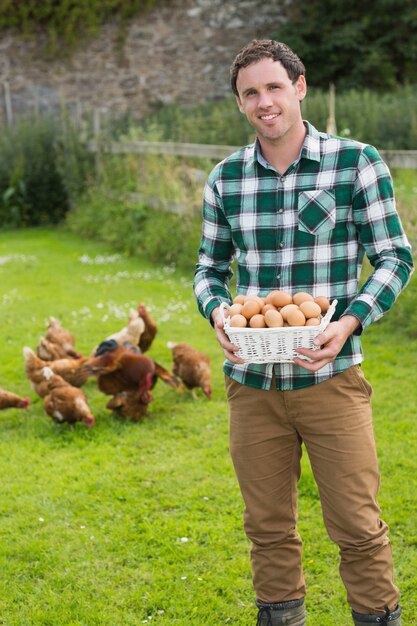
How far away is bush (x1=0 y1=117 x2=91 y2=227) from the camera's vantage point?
15719 mm

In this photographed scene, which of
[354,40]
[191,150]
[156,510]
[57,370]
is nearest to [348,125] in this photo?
[191,150]

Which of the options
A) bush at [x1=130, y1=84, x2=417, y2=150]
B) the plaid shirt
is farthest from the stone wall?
the plaid shirt

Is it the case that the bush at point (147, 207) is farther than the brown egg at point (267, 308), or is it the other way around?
the bush at point (147, 207)

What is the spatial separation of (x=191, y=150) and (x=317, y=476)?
28.3 ft

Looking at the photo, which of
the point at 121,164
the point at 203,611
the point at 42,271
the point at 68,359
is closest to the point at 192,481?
the point at 203,611

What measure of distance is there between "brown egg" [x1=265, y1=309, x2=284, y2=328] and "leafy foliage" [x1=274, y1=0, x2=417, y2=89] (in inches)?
725

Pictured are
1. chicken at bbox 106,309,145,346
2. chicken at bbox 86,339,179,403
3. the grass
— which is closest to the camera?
the grass

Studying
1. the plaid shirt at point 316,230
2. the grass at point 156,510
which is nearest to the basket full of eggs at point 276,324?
the plaid shirt at point 316,230

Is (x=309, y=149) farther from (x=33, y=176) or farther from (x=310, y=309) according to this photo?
(x=33, y=176)

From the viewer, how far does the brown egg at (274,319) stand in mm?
2641

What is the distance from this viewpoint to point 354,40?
2019 centimetres

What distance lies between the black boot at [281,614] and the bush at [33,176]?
1308cm

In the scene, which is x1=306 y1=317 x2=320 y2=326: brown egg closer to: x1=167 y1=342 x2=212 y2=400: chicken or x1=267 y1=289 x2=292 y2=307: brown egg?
x1=267 y1=289 x2=292 y2=307: brown egg

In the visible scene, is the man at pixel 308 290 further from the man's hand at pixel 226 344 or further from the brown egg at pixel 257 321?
the brown egg at pixel 257 321
